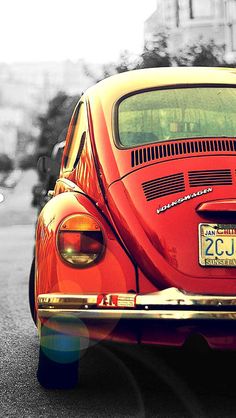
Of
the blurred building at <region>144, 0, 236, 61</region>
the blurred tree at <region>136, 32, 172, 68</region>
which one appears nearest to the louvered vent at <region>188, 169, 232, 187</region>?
the blurred tree at <region>136, 32, 172, 68</region>

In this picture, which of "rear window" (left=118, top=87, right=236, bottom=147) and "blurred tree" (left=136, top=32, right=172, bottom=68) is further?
"blurred tree" (left=136, top=32, right=172, bottom=68)

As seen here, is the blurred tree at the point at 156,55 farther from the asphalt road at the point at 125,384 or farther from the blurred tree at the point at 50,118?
the blurred tree at the point at 50,118

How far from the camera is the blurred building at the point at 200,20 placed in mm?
51438

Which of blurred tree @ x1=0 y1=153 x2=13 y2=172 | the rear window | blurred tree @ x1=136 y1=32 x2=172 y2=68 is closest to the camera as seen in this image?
the rear window

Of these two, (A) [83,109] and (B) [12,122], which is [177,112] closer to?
(A) [83,109]

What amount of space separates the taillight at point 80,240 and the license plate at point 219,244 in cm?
51

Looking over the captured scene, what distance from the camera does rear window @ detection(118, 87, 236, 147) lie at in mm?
5469

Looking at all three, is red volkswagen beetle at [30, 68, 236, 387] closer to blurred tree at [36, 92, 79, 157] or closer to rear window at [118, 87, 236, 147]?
rear window at [118, 87, 236, 147]

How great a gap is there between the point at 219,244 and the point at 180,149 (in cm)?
64

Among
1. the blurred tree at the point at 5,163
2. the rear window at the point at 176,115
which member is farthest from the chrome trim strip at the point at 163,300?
the blurred tree at the point at 5,163

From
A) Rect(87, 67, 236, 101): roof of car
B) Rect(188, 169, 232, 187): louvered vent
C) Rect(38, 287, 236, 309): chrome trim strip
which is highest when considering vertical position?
Rect(87, 67, 236, 101): roof of car

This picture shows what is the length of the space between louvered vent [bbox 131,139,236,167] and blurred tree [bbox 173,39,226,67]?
67.5 feet

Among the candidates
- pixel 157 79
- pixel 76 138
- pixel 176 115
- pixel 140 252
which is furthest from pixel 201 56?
pixel 140 252

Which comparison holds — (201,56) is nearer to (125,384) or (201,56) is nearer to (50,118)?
(125,384)
